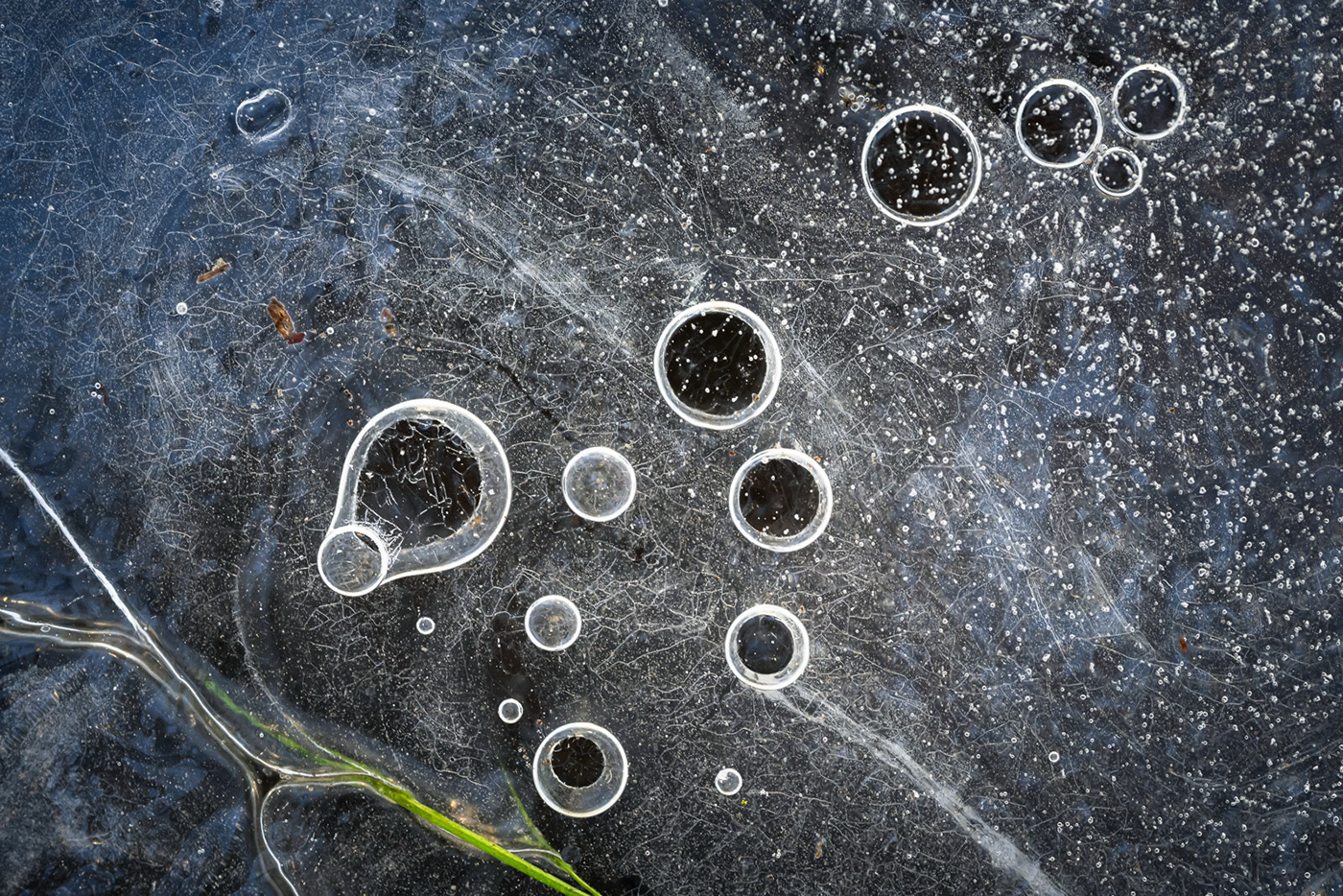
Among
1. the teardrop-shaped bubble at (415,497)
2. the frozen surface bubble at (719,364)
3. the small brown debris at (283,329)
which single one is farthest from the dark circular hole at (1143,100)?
the small brown debris at (283,329)

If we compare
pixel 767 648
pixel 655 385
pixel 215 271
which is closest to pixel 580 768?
pixel 767 648

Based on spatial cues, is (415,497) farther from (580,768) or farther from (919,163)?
(919,163)

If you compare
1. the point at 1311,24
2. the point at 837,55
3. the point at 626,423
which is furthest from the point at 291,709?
the point at 1311,24

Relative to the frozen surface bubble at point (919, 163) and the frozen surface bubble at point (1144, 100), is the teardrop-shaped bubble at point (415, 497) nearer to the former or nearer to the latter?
the frozen surface bubble at point (919, 163)

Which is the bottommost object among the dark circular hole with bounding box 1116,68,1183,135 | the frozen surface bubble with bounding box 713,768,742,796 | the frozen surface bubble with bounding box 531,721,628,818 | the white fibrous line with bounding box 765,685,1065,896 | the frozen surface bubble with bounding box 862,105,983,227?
the frozen surface bubble with bounding box 531,721,628,818

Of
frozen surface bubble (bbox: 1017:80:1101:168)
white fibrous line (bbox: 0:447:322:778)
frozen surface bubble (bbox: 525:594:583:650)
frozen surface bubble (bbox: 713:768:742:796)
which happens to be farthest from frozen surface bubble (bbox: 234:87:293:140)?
frozen surface bubble (bbox: 713:768:742:796)

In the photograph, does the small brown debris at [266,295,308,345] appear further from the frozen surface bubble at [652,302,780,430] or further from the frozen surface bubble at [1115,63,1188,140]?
the frozen surface bubble at [1115,63,1188,140]

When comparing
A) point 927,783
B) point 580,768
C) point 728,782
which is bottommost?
point 580,768
